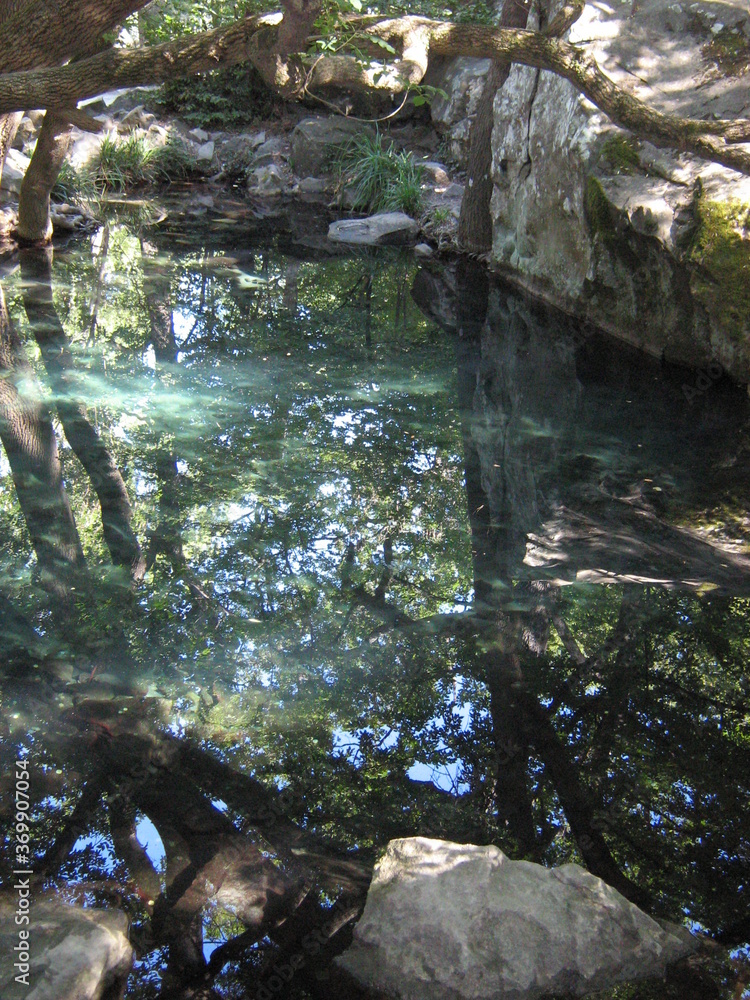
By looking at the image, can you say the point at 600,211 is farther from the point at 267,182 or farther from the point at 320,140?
the point at 267,182

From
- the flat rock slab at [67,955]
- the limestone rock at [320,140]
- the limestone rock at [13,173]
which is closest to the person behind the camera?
the flat rock slab at [67,955]

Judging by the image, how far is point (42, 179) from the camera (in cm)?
910

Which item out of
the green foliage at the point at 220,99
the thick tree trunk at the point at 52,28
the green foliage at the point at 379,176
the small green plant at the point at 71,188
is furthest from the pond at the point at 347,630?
the green foliage at the point at 220,99

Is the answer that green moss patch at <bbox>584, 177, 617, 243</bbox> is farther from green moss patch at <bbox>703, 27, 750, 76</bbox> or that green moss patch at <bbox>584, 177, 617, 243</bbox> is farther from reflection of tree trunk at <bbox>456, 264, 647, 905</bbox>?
reflection of tree trunk at <bbox>456, 264, 647, 905</bbox>

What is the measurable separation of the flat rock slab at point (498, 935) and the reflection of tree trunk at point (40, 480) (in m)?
2.29

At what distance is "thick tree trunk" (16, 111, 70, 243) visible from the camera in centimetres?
845

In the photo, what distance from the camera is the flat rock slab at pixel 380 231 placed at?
38.8ft

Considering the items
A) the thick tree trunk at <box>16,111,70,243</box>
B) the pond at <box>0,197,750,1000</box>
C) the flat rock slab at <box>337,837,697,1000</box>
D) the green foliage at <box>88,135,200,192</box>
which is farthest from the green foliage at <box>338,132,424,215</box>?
the flat rock slab at <box>337,837,697,1000</box>

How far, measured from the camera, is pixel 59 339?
712 centimetres

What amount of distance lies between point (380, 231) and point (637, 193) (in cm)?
565

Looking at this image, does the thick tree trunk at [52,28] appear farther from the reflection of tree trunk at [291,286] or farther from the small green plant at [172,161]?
the small green plant at [172,161]

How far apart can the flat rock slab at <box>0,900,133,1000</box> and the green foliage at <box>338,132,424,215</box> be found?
1140 centimetres

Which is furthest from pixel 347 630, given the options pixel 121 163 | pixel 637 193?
pixel 121 163

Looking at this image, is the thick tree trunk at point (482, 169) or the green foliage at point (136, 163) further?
the green foliage at point (136, 163)
